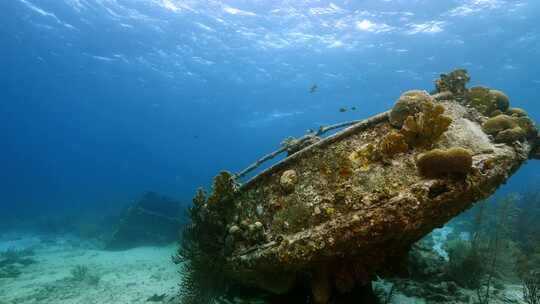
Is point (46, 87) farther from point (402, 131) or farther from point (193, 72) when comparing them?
point (402, 131)

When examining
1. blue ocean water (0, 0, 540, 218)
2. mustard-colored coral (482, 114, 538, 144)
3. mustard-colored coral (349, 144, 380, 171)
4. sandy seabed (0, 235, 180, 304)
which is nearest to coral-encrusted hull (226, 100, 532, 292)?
mustard-colored coral (349, 144, 380, 171)

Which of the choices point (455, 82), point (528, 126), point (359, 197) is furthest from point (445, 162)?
point (455, 82)

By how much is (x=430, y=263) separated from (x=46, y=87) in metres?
60.0

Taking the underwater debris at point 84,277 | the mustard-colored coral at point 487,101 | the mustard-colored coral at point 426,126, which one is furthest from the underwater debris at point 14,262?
the mustard-colored coral at point 487,101

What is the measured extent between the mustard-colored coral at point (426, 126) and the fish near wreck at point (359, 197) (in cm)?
1

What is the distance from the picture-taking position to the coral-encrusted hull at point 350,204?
11.7ft

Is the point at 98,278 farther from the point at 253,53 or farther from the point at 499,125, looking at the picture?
the point at 253,53

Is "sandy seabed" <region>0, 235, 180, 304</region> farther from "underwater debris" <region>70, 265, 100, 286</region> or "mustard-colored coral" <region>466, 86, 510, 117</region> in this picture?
"mustard-colored coral" <region>466, 86, 510, 117</region>

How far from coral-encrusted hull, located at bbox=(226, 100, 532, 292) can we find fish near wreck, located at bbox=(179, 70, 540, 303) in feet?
Result: 0.05

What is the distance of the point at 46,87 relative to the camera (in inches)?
1965

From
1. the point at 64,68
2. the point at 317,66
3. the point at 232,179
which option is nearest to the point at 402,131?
the point at 232,179

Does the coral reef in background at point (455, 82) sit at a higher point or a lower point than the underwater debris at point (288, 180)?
higher

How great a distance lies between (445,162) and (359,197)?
1080mm

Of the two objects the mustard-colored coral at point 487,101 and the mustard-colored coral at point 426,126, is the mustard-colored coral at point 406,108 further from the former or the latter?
the mustard-colored coral at point 487,101
